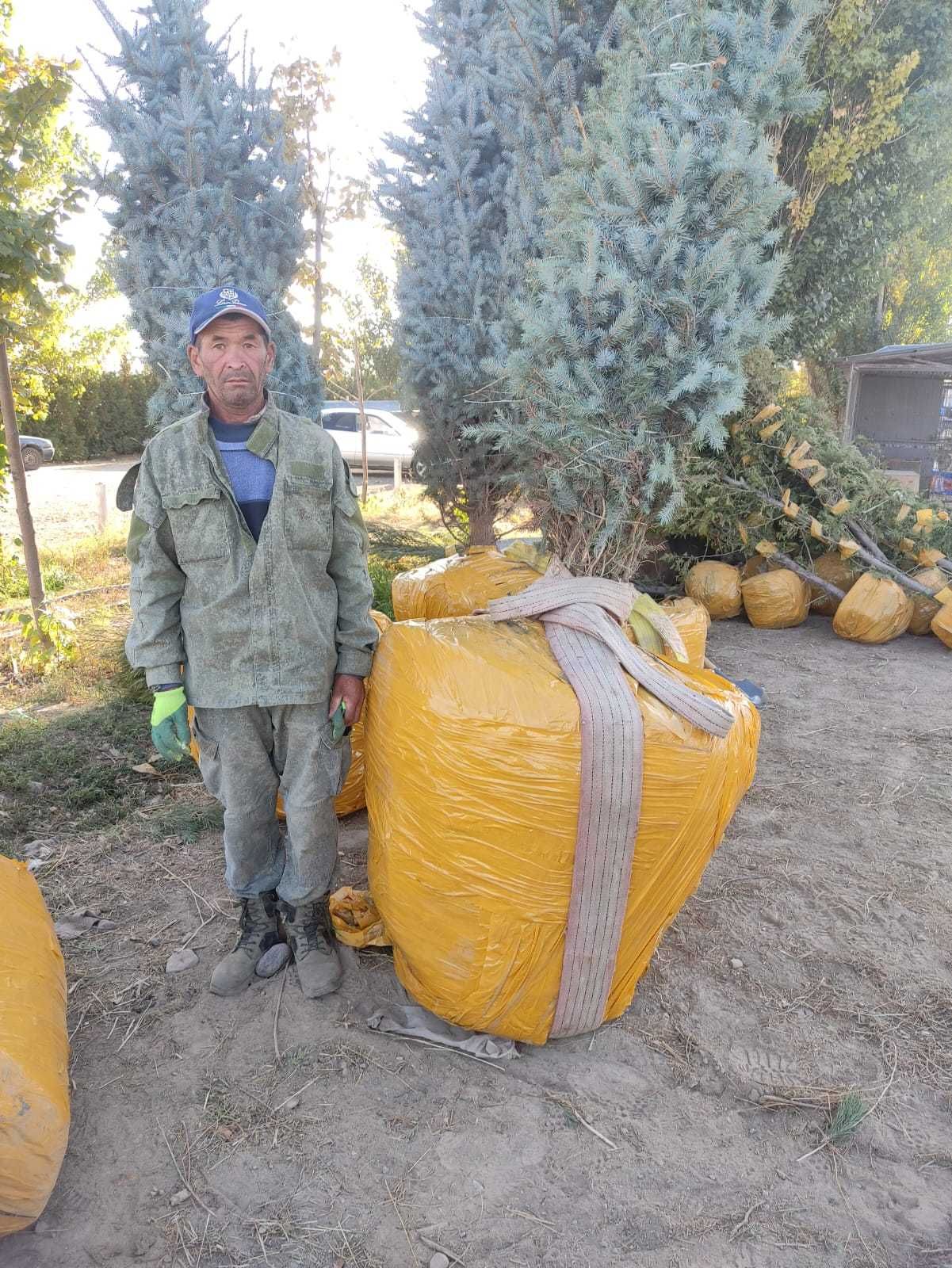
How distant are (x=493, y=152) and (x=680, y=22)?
129 centimetres

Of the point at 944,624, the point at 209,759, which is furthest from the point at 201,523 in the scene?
the point at 944,624

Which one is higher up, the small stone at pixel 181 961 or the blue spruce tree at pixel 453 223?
the blue spruce tree at pixel 453 223

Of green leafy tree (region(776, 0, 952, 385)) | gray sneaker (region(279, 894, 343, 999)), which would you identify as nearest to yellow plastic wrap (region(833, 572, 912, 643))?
green leafy tree (region(776, 0, 952, 385))

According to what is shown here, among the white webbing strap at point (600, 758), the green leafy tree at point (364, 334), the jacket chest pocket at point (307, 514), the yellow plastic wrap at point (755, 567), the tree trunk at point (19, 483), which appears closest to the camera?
the white webbing strap at point (600, 758)

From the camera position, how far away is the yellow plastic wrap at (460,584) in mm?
2674

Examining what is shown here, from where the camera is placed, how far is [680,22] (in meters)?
2.30

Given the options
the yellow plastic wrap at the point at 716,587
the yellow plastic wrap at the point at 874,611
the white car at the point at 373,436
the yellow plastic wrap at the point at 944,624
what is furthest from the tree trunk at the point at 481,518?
the white car at the point at 373,436

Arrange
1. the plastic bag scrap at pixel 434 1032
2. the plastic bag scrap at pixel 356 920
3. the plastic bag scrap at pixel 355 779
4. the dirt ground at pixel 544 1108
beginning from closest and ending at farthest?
the dirt ground at pixel 544 1108
the plastic bag scrap at pixel 434 1032
the plastic bag scrap at pixel 356 920
the plastic bag scrap at pixel 355 779

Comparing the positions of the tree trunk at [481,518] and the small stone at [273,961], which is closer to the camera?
the small stone at [273,961]

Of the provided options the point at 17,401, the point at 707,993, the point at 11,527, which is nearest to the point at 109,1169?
the point at 707,993

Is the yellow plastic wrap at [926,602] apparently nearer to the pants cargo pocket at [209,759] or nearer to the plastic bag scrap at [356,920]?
the plastic bag scrap at [356,920]

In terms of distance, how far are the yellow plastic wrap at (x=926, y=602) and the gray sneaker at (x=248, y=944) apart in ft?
16.1

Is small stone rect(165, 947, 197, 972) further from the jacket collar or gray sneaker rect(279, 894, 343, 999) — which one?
the jacket collar

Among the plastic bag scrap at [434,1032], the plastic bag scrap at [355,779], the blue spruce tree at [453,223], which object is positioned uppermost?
the blue spruce tree at [453,223]
